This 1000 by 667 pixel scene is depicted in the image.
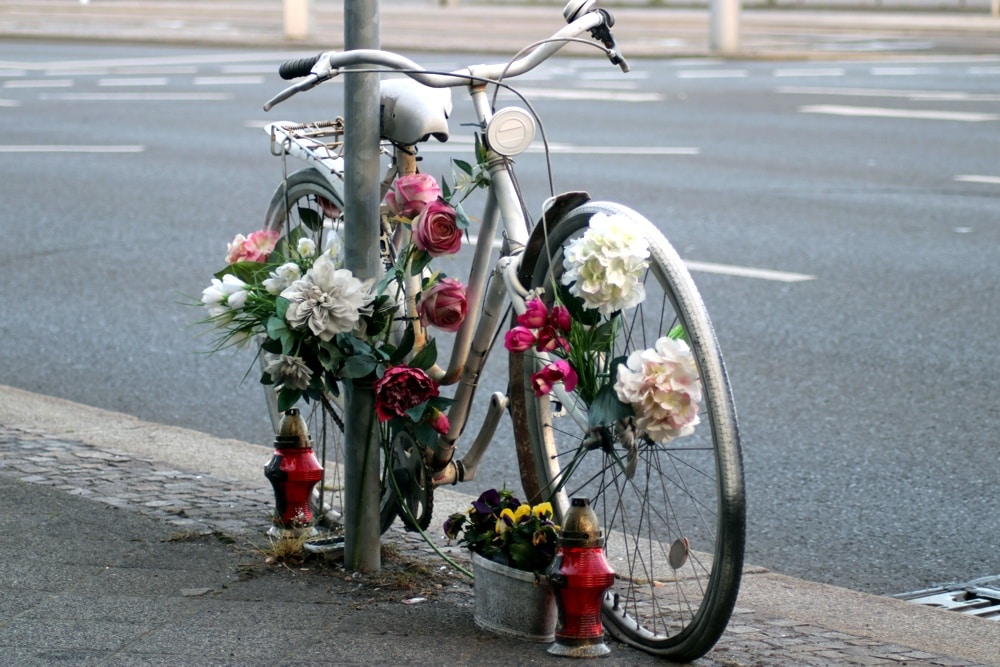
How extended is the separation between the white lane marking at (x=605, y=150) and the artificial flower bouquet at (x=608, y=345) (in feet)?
29.3

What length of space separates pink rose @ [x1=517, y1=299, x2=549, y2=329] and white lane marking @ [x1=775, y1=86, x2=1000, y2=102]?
45.5 feet

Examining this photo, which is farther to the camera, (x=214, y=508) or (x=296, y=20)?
(x=296, y=20)

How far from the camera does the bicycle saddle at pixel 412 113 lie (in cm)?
366

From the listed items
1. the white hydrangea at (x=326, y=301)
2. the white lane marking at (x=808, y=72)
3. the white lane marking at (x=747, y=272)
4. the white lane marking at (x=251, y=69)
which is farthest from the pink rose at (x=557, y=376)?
the white lane marking at (x=251, y=69)

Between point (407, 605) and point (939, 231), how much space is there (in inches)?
245

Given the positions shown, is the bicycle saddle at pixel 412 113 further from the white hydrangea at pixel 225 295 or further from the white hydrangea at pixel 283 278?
the white hydrangea at pixel 225 295

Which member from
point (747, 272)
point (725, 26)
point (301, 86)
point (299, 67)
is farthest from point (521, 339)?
point (725, 26)

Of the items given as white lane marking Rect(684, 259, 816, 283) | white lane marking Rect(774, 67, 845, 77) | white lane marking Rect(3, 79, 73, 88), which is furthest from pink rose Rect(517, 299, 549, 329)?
white lane marking Rect(774, 67, 845, 77)

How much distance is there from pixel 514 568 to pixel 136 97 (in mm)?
14644

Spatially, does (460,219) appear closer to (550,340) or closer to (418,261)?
(418,261)

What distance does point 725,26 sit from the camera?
76.1 feet

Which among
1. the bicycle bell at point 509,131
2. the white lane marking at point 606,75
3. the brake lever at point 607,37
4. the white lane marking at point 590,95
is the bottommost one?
the white lane marking at point 590,95

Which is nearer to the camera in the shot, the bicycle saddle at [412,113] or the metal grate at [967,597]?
the bicycle saddle at [412,113]

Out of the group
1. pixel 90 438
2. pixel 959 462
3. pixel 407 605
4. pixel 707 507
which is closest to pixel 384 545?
pixel 407 605
